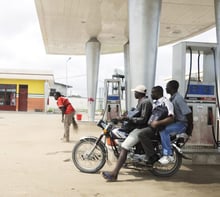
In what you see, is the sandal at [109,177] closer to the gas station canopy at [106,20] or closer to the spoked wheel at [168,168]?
the spoked wheel at [168,168]

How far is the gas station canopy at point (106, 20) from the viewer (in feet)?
53.4

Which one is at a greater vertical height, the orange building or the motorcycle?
the orange building

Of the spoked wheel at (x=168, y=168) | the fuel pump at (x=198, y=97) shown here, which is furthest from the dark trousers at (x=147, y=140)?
the fuel pump at (x=198, y=97)

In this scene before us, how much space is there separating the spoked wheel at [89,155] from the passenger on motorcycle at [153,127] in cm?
86

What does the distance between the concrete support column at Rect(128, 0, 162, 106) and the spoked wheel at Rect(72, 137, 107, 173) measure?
2574 millimetres

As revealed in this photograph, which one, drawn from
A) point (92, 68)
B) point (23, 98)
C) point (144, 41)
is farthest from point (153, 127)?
point (23, 98)

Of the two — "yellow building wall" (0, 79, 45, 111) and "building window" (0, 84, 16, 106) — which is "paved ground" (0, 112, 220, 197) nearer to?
"yellow building wall" (0, 79, 45, 111)

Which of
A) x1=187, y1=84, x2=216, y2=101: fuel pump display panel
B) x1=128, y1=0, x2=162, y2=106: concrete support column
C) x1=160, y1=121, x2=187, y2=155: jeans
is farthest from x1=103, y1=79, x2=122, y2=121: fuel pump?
x1=160, y1=121, x2=187, y2=155: jeans

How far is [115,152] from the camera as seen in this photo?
6.94 metres

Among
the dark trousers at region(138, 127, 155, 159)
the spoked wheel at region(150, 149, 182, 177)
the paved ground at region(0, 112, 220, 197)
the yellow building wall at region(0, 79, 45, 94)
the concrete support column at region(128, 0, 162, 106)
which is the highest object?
the yellow building wall at region(0, 79, 45, 94)

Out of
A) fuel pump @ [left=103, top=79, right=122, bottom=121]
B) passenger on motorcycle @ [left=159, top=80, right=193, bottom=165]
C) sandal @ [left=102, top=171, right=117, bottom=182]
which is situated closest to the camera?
sandal @ [left=102, top=171, right=117, bottom=182]

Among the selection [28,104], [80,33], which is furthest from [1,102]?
[80,33]

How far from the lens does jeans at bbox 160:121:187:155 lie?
257 inches

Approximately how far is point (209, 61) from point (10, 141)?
6564 millimetres
